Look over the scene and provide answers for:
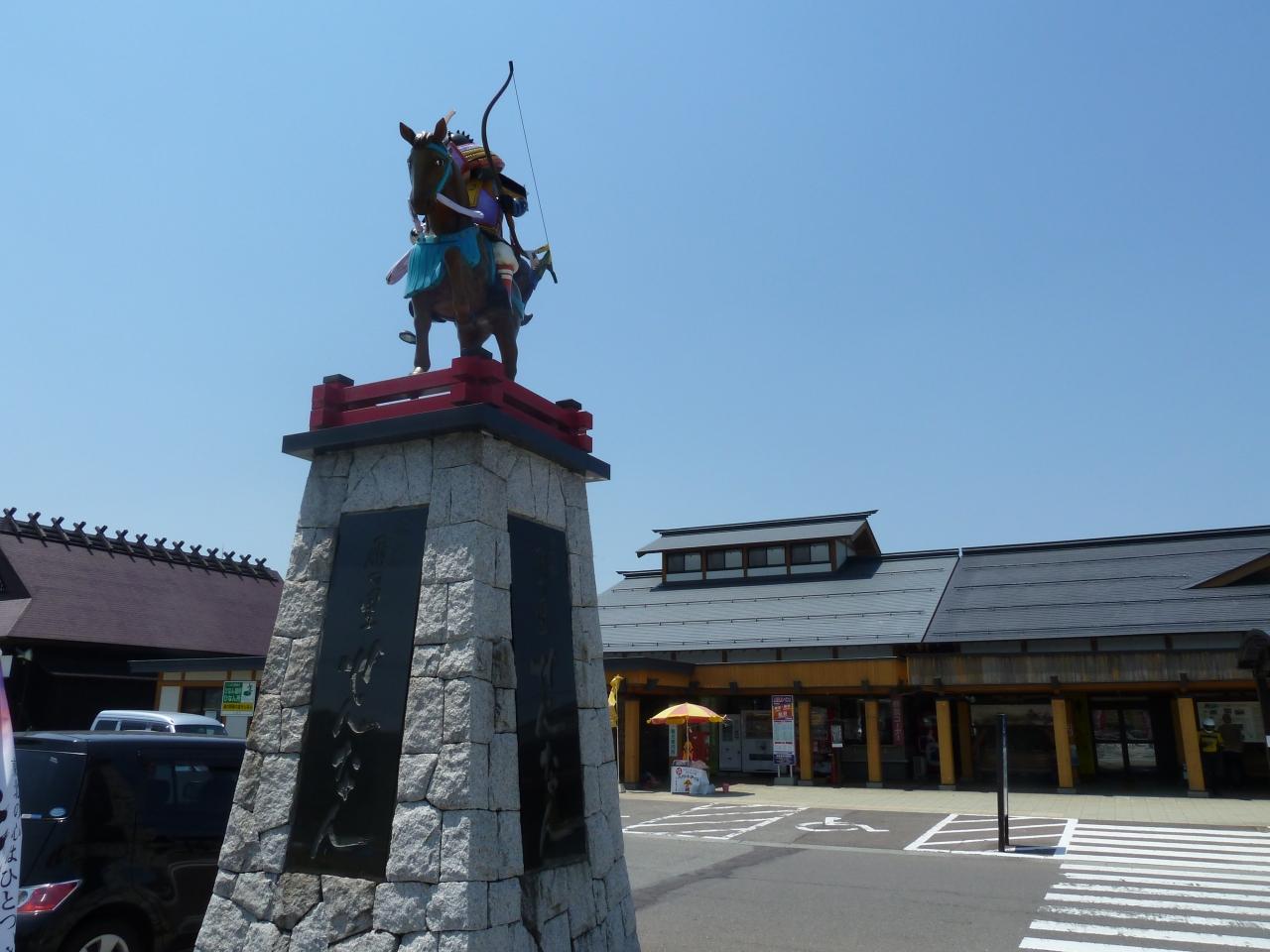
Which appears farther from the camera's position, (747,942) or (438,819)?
(747,942)

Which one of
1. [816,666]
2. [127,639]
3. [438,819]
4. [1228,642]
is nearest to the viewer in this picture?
[438,819]

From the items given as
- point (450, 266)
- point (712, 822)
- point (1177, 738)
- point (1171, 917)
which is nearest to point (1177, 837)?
point (1171, 917)

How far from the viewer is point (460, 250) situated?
6.53 metres

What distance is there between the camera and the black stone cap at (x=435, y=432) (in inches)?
215

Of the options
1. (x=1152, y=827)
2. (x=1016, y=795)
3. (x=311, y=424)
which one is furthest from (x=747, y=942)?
(x=1016, y=795)

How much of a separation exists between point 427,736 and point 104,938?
2441mm

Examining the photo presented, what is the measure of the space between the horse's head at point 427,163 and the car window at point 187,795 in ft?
14.3

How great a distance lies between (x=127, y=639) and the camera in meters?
26.4

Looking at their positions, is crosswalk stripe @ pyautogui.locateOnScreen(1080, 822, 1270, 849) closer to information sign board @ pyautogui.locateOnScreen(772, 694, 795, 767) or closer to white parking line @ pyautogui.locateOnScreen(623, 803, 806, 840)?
white parking line @ pyautogui.locateOnScreen(623, 803, 806, 840)

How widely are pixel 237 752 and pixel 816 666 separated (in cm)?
1927

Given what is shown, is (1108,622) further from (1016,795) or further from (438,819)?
(438,819)

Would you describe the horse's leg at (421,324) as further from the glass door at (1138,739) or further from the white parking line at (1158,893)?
the glass door at (1138,739)

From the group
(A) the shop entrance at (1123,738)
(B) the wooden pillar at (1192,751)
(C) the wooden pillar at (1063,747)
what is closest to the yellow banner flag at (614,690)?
(C) the wooden pillar at (1063,747)

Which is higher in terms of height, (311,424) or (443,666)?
(311,424)
